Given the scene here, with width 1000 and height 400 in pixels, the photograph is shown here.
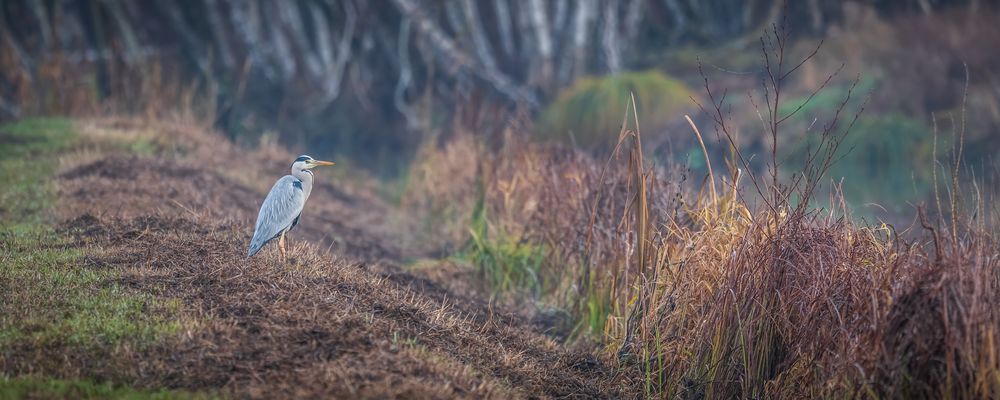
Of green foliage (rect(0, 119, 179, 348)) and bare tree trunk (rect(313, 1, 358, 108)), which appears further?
bare tree trunk (rect(313, 1, 358, 108))

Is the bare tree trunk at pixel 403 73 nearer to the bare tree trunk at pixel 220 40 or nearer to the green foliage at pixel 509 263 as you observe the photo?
the bare tree trunk at pixel 220 40

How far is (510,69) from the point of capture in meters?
19.9

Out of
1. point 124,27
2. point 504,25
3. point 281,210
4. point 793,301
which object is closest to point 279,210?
point 281,210

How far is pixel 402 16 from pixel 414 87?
4.49 feet

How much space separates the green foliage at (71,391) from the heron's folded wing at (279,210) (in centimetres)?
176

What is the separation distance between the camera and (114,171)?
9594mm

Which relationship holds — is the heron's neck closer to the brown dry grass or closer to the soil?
the soil

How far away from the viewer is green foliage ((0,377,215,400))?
4156 millimetres

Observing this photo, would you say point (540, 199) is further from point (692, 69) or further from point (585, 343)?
point (692, 69)

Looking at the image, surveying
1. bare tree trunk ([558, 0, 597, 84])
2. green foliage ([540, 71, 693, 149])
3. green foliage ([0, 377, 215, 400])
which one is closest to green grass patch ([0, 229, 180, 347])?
green foliage ([0, 377, 215, 400])

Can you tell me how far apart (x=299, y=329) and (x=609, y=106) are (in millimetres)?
9775

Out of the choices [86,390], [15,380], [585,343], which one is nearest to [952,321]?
[585,343]

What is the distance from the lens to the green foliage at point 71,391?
164 inches

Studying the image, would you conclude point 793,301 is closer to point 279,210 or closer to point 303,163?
point 279,210
